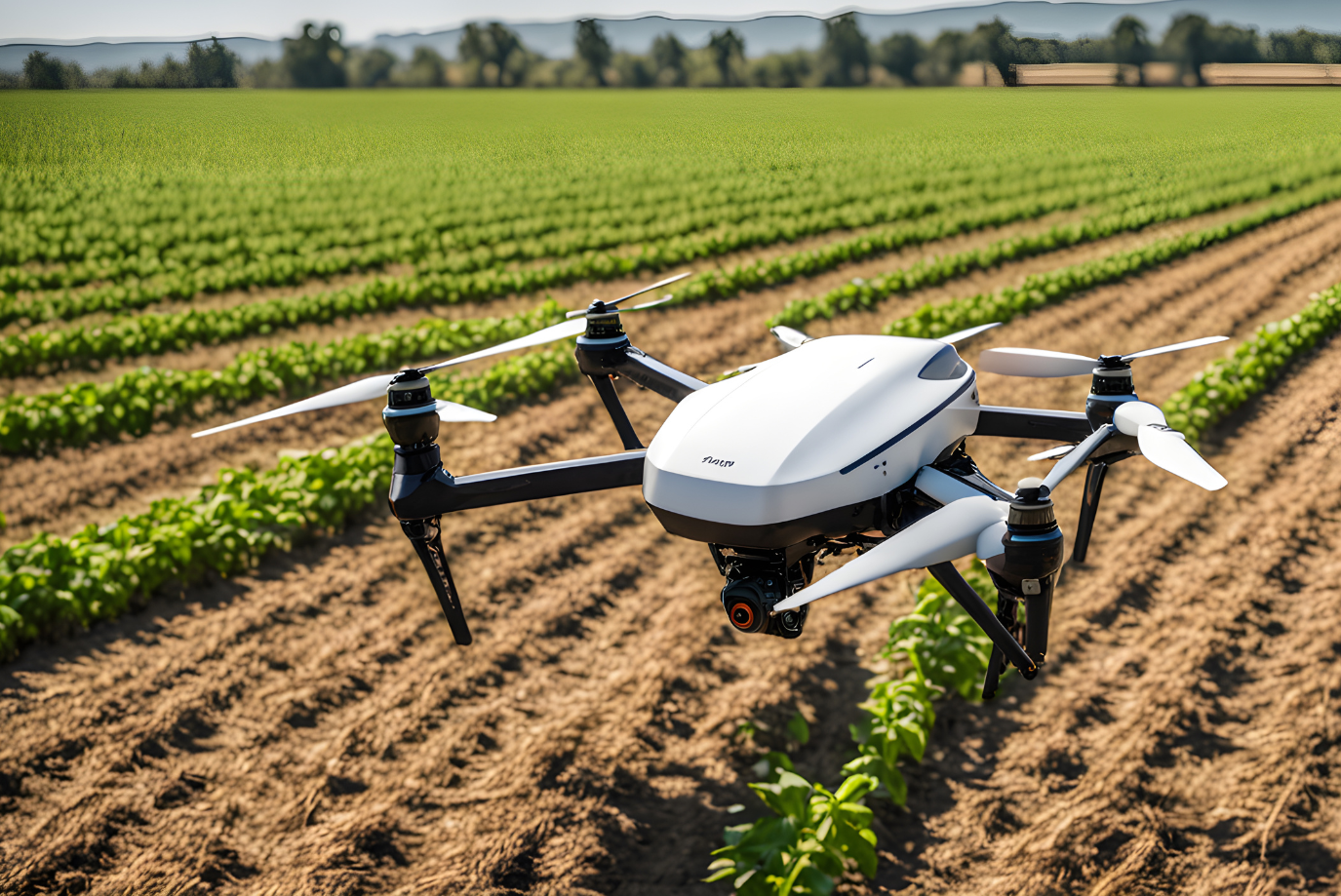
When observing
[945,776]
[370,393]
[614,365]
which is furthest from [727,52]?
[370,393]

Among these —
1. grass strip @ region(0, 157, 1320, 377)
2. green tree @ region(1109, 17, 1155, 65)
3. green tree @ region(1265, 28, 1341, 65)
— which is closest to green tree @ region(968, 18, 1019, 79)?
green tree @ region(1109, 17, 1155, 65)

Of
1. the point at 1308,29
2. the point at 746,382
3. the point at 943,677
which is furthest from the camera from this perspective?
the point at 943,677

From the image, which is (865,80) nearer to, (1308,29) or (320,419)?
(1308,29)

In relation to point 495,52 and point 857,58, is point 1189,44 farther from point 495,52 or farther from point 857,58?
point 495,52

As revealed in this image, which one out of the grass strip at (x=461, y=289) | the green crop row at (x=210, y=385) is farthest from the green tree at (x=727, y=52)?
the green crop row at (x=210, y=385)

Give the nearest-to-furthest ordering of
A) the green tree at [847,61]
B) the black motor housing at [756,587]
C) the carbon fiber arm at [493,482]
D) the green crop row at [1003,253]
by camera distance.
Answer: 1. the black motor housing at [756,587]
2. the carbon fiber arm at [493,482]
3. the green tree at [847,61]
4. the green crop row at [1003,253]

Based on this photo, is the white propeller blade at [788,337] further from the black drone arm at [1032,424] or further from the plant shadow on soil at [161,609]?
the plant shadow on soil at [161,609]

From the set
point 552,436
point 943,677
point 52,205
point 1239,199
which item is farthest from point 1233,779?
point 52,205
